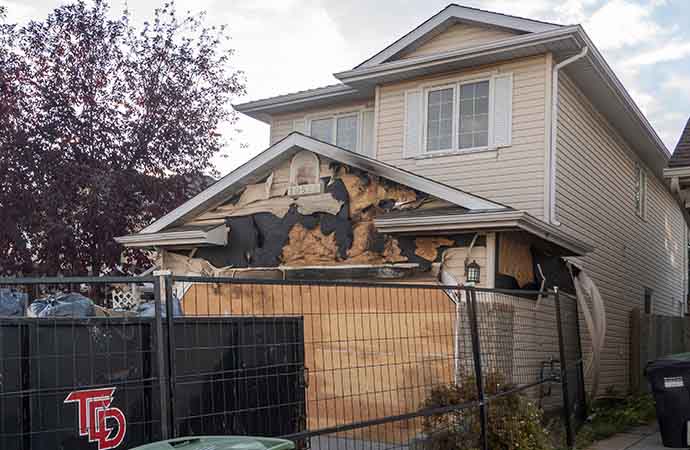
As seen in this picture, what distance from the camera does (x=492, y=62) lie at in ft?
42.7

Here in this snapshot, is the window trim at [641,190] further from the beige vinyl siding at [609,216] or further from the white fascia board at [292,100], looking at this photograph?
the white fascia board at [292,100]

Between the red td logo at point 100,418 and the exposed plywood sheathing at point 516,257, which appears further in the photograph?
the exposed plywood sheathing at point 516,257

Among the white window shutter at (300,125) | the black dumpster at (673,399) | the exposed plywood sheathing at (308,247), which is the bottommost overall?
the black dumpster at (673,399)

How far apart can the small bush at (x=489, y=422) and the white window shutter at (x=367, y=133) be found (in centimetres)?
839

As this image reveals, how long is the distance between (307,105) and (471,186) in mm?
4639

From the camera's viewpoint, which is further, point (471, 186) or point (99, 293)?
point (99, 293)

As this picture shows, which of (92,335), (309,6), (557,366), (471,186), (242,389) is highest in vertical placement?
(309,6)

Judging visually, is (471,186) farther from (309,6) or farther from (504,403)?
(504,403)

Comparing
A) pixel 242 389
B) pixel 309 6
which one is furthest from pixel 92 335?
pixel 309 6

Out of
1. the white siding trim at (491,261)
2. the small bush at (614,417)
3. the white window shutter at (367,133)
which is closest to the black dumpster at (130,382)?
the small bush at (614,417)

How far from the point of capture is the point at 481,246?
1038cm

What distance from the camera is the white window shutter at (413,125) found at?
13.6 m

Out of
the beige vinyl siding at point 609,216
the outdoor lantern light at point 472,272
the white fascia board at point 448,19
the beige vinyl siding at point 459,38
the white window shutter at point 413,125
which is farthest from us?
the white window shutter at point 413,125

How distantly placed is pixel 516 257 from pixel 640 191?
925cm
